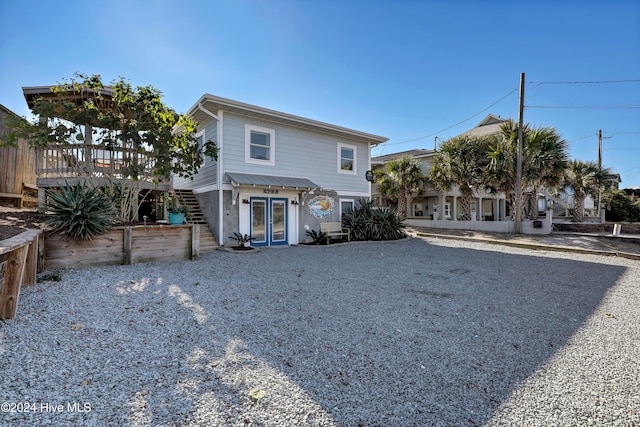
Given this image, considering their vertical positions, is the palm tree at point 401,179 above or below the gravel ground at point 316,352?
above

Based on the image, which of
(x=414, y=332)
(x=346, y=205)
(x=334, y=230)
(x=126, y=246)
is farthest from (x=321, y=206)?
(x=414, y=332)

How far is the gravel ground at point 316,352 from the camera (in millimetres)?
2123

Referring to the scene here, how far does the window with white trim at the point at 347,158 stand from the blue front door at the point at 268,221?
12.0ft

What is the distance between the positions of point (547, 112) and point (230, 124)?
17100mm

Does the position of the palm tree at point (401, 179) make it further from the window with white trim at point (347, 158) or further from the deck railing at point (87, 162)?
the deck railing at point (87, 162)

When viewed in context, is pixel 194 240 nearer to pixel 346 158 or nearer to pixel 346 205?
pixel 346 205

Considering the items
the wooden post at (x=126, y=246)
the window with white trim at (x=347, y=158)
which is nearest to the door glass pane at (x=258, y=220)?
the window with white trim at (x=347, y=158)

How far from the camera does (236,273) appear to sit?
656 centimetres

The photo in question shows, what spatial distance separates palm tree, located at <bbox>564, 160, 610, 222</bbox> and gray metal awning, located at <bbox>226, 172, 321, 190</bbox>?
21.2m

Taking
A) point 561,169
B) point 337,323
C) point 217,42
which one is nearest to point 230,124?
point 217,42

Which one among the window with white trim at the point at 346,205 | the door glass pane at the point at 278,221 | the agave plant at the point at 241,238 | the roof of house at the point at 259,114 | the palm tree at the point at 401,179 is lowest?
the agave plant at the point at 241,238

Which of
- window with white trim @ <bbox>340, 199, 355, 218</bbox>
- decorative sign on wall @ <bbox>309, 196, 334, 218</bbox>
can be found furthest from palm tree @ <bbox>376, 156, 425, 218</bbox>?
decorative sign on wall @ <bbox>309, 196, 334, 218</bbox>

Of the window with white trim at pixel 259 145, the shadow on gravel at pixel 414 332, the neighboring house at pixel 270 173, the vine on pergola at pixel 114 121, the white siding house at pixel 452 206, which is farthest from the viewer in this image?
the white siding house at pixel 452 206

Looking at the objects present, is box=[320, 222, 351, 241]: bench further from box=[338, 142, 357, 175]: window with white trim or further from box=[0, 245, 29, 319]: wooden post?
box=[0, 245, 29, 319]: wooden post
